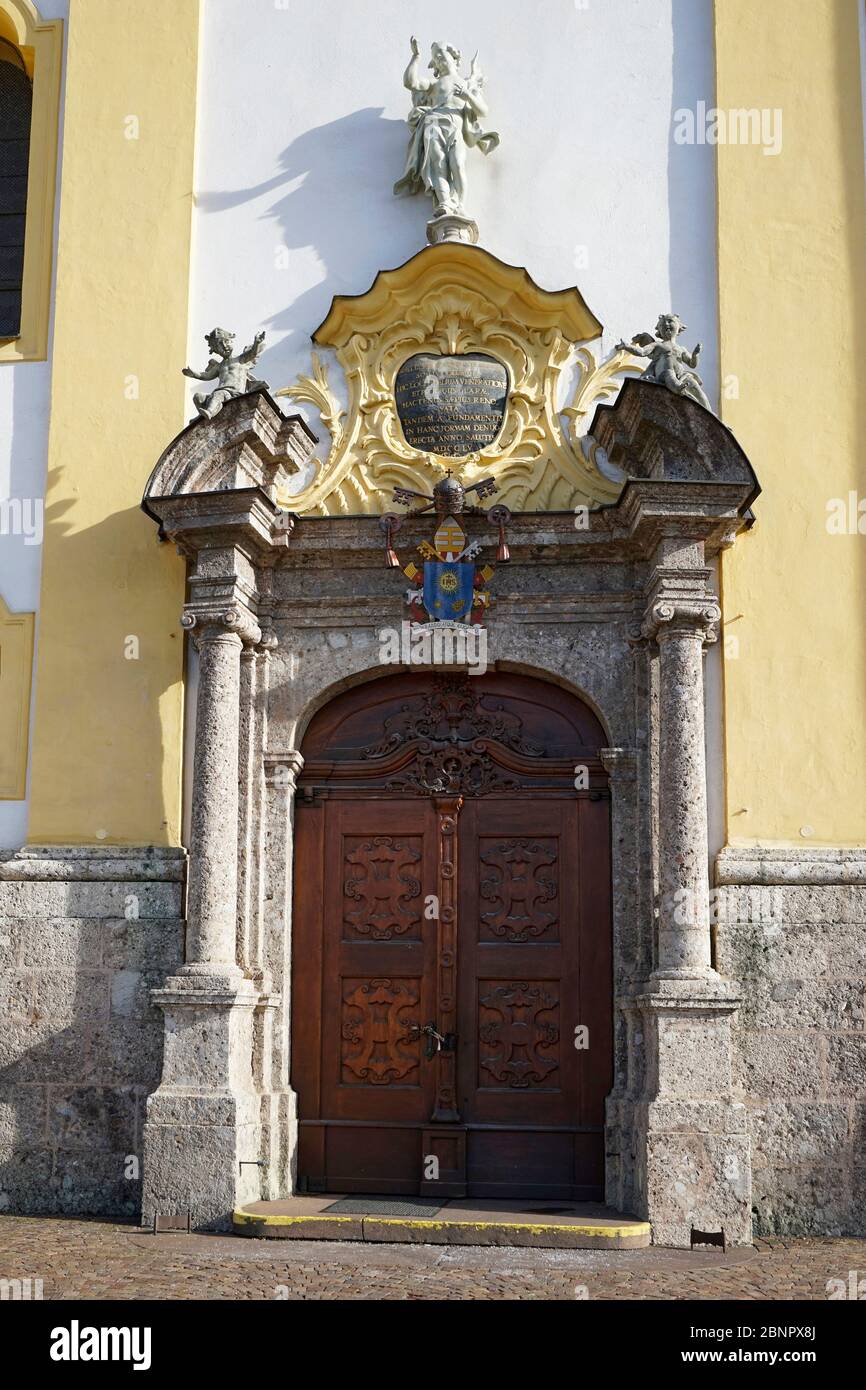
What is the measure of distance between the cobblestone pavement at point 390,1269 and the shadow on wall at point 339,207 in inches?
181

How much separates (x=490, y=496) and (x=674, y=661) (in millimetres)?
1387

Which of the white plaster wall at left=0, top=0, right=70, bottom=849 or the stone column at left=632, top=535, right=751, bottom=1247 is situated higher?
the white plaster wall at left=0, top=0, right=70, bottom=849

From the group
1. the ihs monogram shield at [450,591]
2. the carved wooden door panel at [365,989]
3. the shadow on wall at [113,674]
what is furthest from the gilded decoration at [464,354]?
the carved wooden door panel at [365,989]

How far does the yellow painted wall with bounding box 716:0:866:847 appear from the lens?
8.37 metres

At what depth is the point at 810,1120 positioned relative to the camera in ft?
26.1

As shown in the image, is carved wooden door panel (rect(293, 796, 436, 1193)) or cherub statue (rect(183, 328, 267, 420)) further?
cherub statue (rect(183, 328, 267, 420))

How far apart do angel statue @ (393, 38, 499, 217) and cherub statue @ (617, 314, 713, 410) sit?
A: 1293 millimetres

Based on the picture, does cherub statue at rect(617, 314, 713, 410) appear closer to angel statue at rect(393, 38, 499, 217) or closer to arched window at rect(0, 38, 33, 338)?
angel statue at rect(393, 38, 499, 217)

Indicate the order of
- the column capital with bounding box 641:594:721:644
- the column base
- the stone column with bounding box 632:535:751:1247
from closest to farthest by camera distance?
the stone column with bounding box 632:535:751:1247, the column base, the column capital with bounding box 641:594:721:644

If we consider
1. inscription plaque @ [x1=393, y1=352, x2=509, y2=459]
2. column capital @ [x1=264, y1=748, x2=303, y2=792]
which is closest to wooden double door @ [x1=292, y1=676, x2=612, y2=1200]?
column capital @ [x1=264, y1=748, x2=303, y2=792]

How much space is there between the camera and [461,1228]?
7.29 meters

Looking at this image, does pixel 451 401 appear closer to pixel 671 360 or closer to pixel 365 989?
pixel 671 360

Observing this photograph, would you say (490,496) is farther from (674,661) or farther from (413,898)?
(413,898)

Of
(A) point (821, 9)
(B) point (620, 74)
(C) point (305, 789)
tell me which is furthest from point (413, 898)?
(A) point (821, 9)
